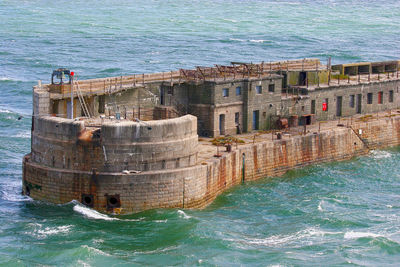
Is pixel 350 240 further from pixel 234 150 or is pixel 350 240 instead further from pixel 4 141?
pixel 4 141

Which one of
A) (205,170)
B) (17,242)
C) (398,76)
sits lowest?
(17,242)

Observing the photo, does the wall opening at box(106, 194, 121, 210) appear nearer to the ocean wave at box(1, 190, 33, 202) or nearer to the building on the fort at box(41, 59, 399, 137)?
the ocean wave at box(1, 190, 33, 202)

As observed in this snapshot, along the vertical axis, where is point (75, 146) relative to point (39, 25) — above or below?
below

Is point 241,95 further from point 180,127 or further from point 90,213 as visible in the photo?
point 90,213

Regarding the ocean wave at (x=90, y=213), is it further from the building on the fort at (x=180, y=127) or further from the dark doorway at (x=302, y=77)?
the dark doorway at (x=302, y=77)

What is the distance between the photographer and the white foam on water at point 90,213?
52.0 m

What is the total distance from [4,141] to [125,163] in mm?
24571

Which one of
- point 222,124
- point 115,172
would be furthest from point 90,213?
point 222,124

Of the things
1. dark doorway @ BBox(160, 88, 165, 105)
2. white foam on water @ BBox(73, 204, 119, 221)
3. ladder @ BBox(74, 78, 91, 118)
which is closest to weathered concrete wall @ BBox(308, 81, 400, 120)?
dark doorway @ BBox(160, 88, 165, 105)

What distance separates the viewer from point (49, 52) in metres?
118

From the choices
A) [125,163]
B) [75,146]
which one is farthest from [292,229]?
[75,146]

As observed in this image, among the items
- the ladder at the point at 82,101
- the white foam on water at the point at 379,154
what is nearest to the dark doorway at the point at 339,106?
the white foam on water at the point at 379,154

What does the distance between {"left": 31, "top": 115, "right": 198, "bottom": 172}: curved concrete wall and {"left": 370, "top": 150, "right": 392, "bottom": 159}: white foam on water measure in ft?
83.1

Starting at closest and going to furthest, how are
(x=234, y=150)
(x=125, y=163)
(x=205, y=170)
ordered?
(x=125, y=163), (x=205, y=170), (x=234, y=150)
